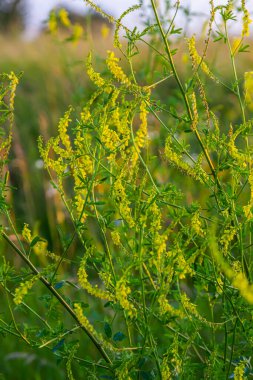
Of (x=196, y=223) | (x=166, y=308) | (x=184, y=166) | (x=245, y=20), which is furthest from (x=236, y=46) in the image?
(x=166, y=308)

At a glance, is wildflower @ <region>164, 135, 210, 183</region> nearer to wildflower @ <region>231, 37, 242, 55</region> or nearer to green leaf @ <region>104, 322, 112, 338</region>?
wildflower @ <region>231, 37, 242, 55</region>

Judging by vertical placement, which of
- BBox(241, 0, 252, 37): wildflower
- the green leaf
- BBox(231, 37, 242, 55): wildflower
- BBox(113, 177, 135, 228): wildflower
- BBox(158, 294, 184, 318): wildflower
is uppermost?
BBox(241, 0, 252, 37): wildflower

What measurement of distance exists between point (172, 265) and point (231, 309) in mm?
332

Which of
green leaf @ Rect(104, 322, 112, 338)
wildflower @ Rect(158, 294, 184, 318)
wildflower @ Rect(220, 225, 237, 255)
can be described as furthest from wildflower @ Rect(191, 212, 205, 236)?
green leaf @ Rect(104, 322, 112, 338)

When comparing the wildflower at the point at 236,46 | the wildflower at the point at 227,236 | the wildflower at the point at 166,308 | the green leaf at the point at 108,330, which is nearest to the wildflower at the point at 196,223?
the wildflower at the point at 227,236

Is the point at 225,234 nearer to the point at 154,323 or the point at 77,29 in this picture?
the point at 154,323

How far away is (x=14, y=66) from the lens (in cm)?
1567

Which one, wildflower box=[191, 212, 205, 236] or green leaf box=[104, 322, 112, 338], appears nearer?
wildflower box=[191, 212, 205, 236]

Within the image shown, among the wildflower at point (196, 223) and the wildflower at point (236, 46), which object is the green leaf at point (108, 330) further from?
the wildflower at point (236, 46)

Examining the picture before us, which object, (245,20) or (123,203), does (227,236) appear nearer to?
(123,203)

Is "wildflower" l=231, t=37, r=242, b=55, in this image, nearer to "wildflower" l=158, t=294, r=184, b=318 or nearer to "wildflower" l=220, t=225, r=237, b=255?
"wildflower" l=220, t=225, r=237, b=255

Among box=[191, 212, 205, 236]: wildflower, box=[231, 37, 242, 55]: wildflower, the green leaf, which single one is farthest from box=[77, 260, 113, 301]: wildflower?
box=[231, 37, 242, 55]: wildflower

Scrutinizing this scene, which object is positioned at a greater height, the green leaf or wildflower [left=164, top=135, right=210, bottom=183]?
wildflower [left=164, top=135, right=210, bottom=183]

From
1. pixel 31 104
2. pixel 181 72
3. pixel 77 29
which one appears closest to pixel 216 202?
pixel 77 29
